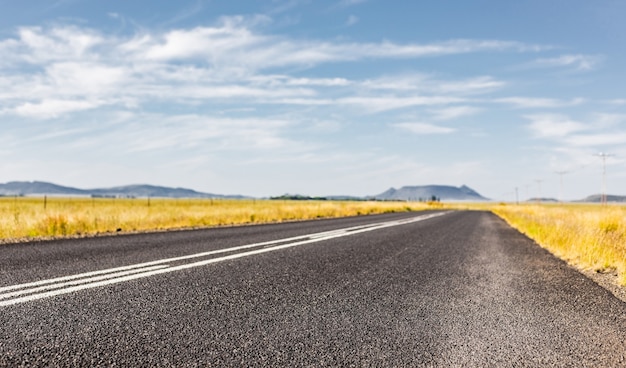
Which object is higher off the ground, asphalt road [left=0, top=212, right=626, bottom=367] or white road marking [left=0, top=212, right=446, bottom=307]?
white road marking [left=0, top=212, right=446, bottom=307]

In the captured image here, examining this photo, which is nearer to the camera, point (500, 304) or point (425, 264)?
point (500, 304)

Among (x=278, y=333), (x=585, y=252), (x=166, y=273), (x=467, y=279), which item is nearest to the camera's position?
(x=278, y=333)

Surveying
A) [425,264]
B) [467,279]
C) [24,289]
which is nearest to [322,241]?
[425,264]

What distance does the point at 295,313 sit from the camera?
4.44m

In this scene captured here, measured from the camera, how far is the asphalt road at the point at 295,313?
3.29 m

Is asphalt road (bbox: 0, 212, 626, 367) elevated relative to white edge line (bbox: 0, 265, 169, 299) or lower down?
lower down

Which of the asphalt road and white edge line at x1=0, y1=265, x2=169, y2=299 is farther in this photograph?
white edge line at x1=0, y1=265, x2=169, y2=299

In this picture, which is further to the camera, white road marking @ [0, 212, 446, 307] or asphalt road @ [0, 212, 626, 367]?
white road marking @ [0, 212, 446, 307]

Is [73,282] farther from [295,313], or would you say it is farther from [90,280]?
[295,313]

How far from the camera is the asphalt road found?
130 inches

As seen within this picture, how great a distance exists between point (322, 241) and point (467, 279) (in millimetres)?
5216

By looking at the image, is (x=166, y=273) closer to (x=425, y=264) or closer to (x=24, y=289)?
(x=24, y=289)

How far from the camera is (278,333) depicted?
12.3 ft

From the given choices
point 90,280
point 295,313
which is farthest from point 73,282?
point 295,313
